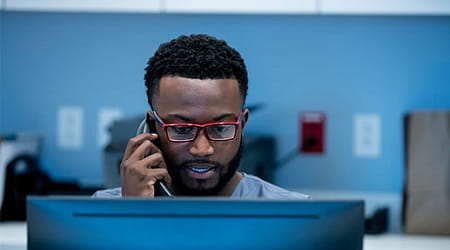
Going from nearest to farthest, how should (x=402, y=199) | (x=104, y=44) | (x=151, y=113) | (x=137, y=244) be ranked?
(x=137, y=244) → (x=151, y=113) → (x=402, y=199) → (x=104, y=44)

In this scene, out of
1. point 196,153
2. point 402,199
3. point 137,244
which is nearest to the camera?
point 137,244

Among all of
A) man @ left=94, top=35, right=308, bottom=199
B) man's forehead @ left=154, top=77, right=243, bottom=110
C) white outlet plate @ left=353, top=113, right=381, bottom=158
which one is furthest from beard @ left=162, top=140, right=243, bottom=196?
white outlet plate @ left=353, top=113, right=381, bottom=158

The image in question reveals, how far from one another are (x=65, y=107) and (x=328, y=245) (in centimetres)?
193

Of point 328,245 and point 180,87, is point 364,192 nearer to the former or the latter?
point 180,87

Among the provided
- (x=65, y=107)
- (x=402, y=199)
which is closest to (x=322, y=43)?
(x=402, y=199)

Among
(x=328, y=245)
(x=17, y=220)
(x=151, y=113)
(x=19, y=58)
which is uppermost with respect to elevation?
(x=19, y=58)

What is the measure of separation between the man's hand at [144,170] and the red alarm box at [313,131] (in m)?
1.20

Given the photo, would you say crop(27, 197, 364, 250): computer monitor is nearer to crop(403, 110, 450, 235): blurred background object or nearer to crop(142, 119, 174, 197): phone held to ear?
crop(142, 119, 174, 197): phone held to ear

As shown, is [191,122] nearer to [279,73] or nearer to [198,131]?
[198,131]

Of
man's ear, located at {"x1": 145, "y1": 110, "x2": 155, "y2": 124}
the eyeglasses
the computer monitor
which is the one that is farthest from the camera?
man's ear, located at {"x1": 145, "y1": 110, "x2": 155, "y2": 124}

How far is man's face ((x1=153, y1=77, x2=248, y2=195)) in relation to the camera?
124 cm

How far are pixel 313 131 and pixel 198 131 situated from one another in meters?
1.28

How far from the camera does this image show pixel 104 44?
2570mm

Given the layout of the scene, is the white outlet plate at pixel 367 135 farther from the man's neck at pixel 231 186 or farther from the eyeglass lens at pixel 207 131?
the eyeglass lens at pixel 207 131
